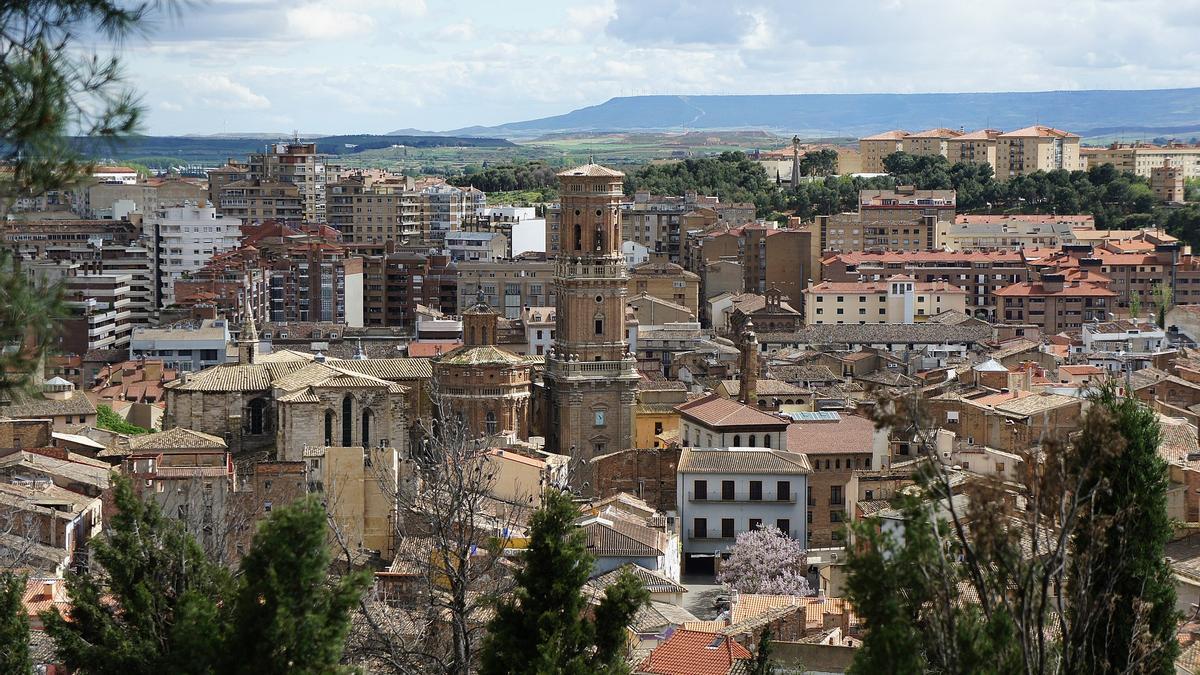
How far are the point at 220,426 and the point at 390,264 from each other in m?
40.2

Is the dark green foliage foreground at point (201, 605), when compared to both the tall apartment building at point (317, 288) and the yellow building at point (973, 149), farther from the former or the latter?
the yellow building at point (973, 149)

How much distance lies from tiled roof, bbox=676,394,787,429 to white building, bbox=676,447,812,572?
362 centimetres

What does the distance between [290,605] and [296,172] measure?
99.4 metres

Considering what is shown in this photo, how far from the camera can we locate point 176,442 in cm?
3491

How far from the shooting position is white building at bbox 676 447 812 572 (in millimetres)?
35906

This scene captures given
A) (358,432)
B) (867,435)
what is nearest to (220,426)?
(358,432)

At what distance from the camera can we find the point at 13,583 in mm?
17391

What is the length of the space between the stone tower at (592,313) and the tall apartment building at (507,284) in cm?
2838

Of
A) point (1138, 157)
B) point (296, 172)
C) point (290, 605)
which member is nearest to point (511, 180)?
point (296, 172)

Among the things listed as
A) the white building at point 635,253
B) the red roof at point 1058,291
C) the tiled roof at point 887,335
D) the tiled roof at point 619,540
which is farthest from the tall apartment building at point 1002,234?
the tiled roof at point 619,540

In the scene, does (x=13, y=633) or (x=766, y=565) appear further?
(x=766, y=565)

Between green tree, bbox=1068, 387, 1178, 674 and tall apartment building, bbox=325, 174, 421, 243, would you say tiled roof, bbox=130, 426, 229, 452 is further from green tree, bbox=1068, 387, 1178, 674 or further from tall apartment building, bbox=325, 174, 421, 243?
tall apartment building, bbox=325, 174, 421, 243

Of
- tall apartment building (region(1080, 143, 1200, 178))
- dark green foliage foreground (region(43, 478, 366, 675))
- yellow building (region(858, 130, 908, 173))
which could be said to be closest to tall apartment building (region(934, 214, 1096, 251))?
yellow building (region(858, 130, 908, 173))

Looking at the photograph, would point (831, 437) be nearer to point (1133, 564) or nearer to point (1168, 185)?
point (1133, 564)
